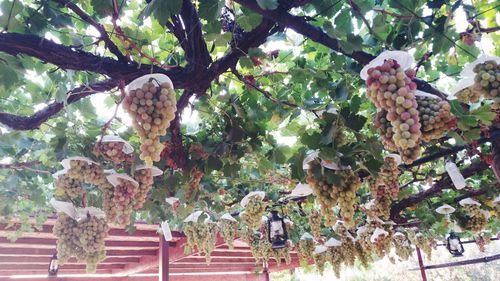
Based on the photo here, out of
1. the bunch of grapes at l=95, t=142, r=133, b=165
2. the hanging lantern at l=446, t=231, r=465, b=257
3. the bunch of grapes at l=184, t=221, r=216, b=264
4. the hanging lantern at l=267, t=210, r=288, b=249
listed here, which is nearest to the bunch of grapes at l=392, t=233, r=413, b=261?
the hanging lantern at l=446, t=231, r=465, b=257

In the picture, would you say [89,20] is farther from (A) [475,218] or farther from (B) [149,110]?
(A) [475,218]

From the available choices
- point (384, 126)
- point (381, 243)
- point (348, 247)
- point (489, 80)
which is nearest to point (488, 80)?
point (489, 80)

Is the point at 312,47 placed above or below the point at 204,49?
above

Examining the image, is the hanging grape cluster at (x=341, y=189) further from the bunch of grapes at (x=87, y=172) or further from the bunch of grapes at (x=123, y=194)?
the bunch of grapes at (x=87, y=172)

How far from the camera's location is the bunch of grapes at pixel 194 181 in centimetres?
226

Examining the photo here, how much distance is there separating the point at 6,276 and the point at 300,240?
4.06 m

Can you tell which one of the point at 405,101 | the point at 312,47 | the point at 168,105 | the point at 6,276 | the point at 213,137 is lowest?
the point at 6,276

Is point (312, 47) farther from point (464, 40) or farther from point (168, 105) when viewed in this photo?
point (168, 105)

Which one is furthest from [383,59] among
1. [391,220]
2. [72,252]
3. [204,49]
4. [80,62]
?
[391,220]

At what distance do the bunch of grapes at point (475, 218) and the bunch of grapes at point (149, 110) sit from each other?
11.1 feet

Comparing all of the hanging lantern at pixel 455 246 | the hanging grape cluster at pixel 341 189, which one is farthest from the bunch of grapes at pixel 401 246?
the hanging grape cluster at pixel 341 189

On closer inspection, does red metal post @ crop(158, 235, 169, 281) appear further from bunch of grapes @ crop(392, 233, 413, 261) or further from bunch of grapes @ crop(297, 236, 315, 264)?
bunch of grapes @ crop(392, 233, 413, 261)

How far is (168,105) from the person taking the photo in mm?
1320

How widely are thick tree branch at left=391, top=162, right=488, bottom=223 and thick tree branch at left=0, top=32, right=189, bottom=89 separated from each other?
2535mm
